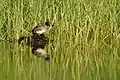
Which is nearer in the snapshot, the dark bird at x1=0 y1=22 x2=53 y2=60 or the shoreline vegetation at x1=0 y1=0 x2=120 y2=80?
the shoreline vegetation at x1=0 y1=0 x2=120 y2=80

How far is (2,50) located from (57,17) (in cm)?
110

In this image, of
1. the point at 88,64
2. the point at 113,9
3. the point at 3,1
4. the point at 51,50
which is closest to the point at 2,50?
the point at 51,50

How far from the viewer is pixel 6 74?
10.4ft

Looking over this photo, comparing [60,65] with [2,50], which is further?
[2,50]

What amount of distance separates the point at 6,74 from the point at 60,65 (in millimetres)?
647

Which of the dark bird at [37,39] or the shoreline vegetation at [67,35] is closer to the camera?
the shoreline vegetation at [67,35]

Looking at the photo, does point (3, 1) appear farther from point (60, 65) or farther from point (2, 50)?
point (60, 65)

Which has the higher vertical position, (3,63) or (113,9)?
(113,9)

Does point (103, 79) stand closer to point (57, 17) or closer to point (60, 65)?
point (60, 65)

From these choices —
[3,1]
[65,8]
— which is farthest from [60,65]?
[3,1]

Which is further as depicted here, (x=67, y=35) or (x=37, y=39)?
(x=37, y=39)

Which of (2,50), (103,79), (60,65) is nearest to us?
(103,79)

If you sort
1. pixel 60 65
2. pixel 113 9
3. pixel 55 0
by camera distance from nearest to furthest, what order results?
pixel 60 65
pixel 113 9
pixel 55 0

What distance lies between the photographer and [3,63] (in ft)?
12.1
